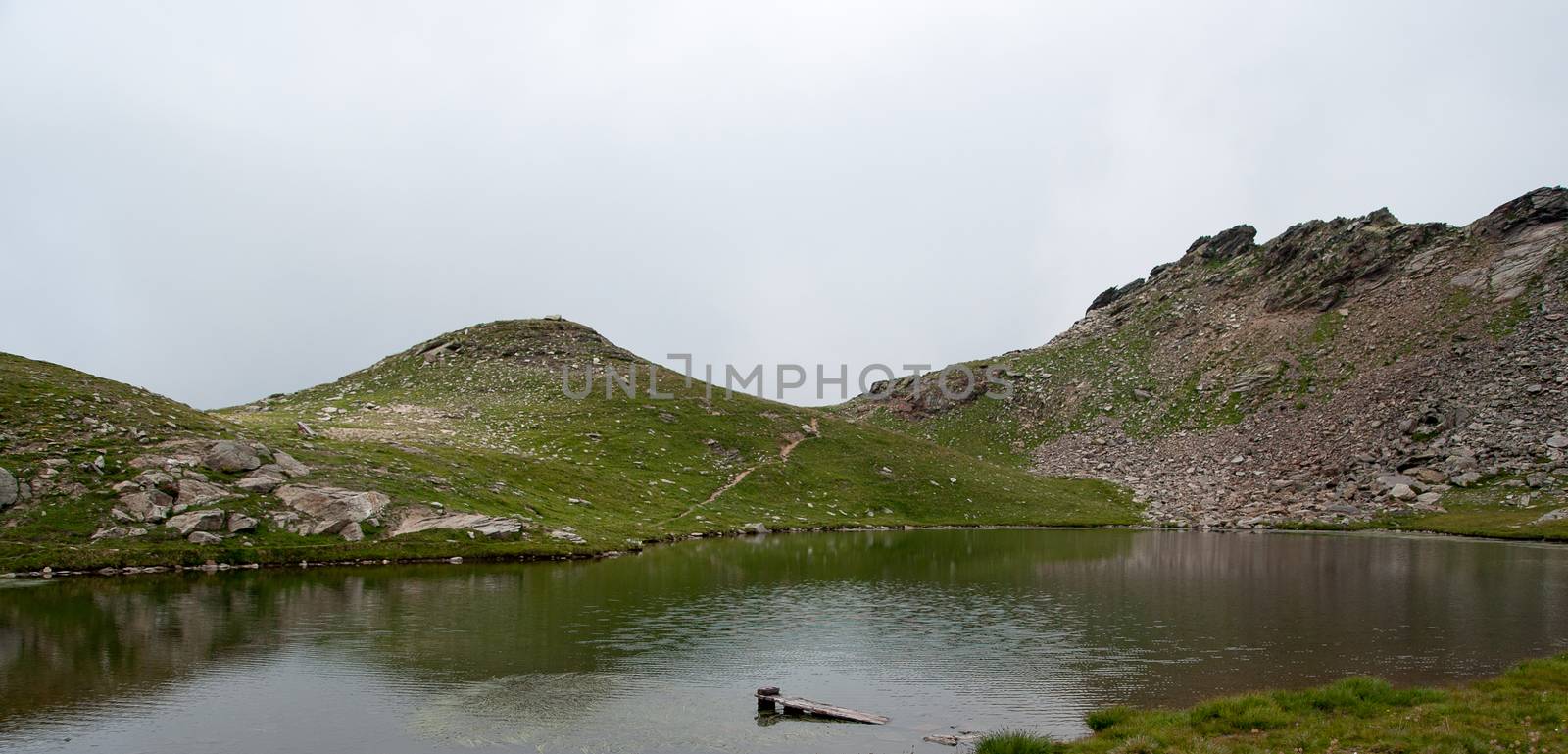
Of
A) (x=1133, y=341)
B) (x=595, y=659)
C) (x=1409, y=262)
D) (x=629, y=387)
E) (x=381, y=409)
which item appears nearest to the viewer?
(x=595, y=659)

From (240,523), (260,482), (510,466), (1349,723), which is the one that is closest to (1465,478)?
(1349,723)

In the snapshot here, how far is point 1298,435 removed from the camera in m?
104

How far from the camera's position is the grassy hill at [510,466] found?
47250mm

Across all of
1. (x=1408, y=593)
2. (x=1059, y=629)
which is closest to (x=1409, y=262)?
(x=1408, y=593)

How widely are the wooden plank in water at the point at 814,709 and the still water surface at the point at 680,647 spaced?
1.34ft

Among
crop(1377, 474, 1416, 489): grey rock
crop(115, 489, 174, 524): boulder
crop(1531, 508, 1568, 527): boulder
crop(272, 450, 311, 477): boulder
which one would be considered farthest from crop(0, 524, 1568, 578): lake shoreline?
crop(1377, 474, 1416, 489): grey rock

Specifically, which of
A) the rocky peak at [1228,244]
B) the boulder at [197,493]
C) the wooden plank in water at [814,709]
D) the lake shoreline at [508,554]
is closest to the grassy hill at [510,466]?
the lake shoreline at [508,554]

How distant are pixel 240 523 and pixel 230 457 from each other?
597 cm

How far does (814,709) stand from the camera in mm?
20688

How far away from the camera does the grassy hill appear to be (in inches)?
1860

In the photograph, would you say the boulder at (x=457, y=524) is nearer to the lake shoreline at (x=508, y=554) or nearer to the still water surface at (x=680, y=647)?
the lake shoreline at (x=508, y=554)

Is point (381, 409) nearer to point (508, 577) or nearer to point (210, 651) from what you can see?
point (508, 577)

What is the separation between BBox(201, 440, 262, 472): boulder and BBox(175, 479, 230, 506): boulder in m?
2.16

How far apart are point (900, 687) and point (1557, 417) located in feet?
317
